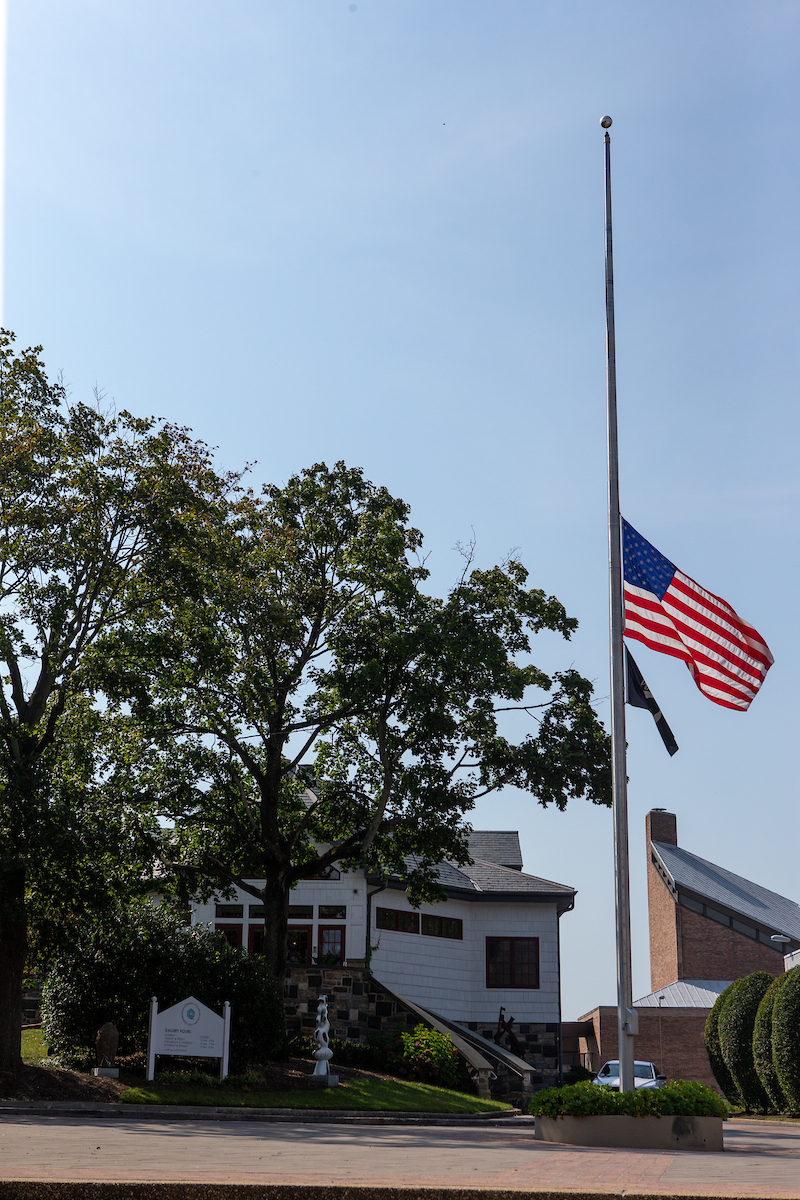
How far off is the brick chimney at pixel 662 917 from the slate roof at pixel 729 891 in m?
0.64

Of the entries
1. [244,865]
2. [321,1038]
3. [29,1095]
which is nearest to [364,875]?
[244,865]

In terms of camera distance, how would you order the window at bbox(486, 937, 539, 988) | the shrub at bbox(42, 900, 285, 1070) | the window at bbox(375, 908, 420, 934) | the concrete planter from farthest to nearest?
the window at bbox(486, 937, 539, 988) < the window at bbox(375, 908, 420, 934) < the shrub at bbox(42, 900, 285, 1070) < the concrete planter

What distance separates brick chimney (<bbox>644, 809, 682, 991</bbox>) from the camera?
4138cm

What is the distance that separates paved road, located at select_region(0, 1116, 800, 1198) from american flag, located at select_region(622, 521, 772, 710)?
17.9ft

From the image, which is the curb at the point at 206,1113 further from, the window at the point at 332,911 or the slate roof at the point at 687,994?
the slate roof at the point at 687,994

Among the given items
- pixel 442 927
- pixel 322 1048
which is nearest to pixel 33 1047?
pixel 322 1048

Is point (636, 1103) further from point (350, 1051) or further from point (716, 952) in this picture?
point (716, 952)

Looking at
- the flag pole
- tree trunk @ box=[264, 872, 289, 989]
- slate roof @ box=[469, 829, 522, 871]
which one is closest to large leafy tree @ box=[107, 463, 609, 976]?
tree trunk @ box=[264, 872, 289, 989]

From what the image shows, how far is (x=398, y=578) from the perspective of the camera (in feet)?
69.3

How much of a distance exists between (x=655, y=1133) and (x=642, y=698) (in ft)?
16.6

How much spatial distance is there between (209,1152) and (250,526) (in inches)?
593

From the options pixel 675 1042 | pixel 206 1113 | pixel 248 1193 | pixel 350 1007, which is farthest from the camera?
pixel 675 1042

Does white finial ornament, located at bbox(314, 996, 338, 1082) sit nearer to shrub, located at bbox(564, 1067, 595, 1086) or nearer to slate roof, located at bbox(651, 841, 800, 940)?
shrub, located at bbox(564, 1067, 595, 1086)

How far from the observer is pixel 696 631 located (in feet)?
46.8
